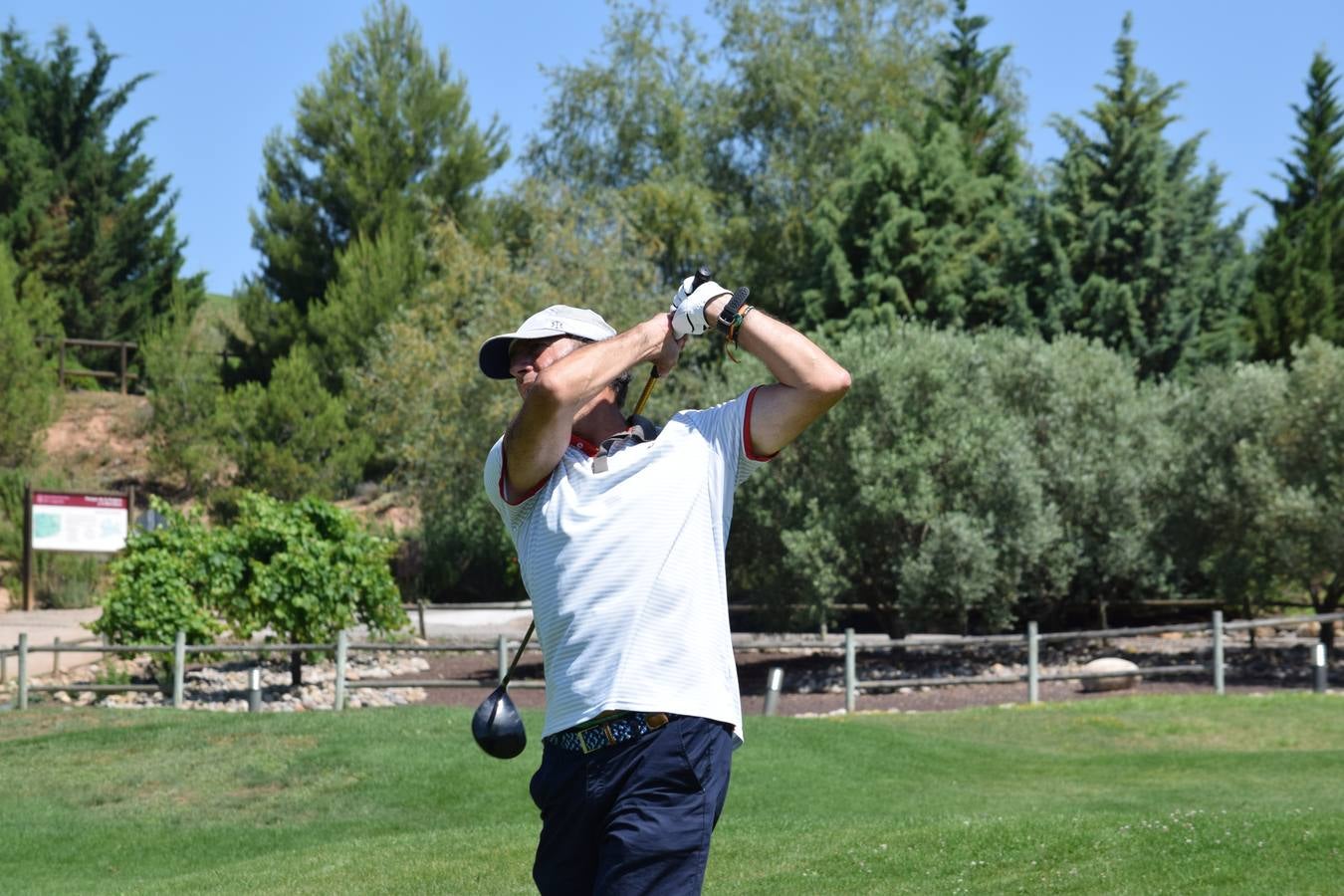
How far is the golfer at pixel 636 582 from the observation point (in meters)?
3.34

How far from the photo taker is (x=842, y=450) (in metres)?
25.7

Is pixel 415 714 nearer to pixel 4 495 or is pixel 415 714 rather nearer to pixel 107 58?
pixel 4 495

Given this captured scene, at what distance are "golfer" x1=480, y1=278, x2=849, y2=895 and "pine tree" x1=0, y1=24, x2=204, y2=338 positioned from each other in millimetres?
43607

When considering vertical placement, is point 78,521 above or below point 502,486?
above

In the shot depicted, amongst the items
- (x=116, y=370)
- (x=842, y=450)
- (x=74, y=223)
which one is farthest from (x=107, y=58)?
(x=842, y=450)

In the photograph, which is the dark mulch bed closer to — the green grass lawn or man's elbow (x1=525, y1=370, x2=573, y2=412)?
the green grass lawn

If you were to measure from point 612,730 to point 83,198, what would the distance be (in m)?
46.4

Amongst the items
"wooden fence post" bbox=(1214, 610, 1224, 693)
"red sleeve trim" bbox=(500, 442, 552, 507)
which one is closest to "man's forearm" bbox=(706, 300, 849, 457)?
"red sleeve trim" bbox=(500, 442, 552, 507)

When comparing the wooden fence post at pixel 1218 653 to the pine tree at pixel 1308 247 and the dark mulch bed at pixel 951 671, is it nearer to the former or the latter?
the dark mulch bed at pixel 951 671

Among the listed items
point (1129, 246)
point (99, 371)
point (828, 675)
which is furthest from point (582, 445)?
point (99, 371)

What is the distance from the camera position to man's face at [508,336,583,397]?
3777 millimetres

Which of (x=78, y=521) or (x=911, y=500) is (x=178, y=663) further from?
(x=911, y=500)

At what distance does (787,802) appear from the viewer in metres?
12.8

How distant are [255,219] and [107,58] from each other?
24.0 feet
